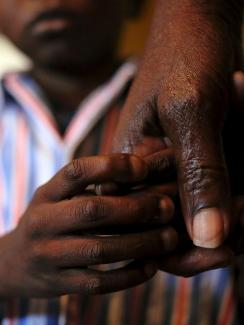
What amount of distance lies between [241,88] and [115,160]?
0.33ft

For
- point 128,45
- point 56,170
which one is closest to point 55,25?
point 56,170

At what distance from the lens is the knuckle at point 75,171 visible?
0.32 metres

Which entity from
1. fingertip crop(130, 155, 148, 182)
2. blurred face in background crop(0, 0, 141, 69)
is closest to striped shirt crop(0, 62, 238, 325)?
blurred face in background crop(0, 0, 141, 69)

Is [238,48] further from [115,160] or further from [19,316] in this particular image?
[19,316]

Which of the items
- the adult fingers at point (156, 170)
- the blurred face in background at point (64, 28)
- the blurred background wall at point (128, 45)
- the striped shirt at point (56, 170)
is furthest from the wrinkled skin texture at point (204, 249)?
the blurred background wall at point (128, 45)

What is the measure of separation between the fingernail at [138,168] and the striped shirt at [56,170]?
32 centimetres

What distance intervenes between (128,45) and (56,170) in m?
0.64

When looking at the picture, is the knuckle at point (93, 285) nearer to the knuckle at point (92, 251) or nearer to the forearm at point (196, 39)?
the knuckle at point (92, 251)

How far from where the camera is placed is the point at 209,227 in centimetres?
29

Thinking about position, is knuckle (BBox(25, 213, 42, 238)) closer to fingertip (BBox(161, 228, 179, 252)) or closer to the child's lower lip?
fingertip (BBox(161, 228, 179, 252))

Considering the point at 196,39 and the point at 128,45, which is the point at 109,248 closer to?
the point at 196,39

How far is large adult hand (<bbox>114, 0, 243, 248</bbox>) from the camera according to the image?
0.97 ft

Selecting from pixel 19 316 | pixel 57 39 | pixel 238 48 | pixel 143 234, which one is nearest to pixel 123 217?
pixel 143 234

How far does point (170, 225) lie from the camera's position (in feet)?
1.12
